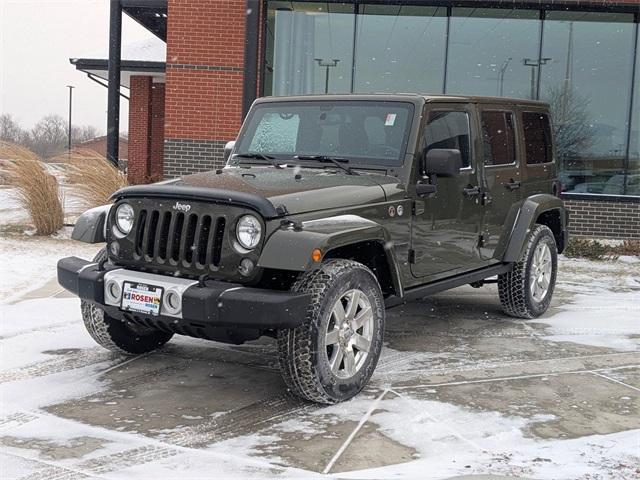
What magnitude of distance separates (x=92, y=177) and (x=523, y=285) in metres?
6.95

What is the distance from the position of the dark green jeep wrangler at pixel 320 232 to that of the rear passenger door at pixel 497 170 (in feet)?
0.06

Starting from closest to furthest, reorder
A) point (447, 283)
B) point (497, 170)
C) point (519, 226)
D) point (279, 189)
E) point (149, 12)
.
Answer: point (279, 189), point (447, 283), point (497, 170), point (519, 226), point (149, 12)

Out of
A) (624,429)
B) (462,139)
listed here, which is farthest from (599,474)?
(462,139)

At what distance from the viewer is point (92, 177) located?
37.6ft

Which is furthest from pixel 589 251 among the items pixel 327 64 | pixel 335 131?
pixel 335 131

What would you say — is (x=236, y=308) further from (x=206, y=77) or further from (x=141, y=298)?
(x=206, y=77)

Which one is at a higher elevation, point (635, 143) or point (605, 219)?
point (635, 143)

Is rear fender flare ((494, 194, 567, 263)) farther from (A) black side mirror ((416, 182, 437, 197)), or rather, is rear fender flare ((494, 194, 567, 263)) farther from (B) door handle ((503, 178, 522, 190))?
(A) black side mirror ((416, 182, 437, 197))

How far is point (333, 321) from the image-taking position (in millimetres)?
4453

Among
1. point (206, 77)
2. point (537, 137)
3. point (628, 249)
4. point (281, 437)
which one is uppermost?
point (206, 77)

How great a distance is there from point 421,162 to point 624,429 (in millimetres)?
2145

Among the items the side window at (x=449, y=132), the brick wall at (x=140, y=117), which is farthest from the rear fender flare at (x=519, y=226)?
the brick wall at (x=140, y=117)

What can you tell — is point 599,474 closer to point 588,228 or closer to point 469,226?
point 469,226

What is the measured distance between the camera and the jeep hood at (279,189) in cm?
437
